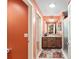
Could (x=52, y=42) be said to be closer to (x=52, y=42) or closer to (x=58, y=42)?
(x=52, y=42)

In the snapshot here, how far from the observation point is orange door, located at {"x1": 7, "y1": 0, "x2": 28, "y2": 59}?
13.6ft

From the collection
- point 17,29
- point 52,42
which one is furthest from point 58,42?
point 17,29

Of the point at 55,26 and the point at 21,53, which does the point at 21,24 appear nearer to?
the point at 21,53

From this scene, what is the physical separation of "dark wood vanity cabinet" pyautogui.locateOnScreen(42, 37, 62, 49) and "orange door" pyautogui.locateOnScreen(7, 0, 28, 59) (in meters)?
4.85

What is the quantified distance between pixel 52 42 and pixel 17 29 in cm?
521

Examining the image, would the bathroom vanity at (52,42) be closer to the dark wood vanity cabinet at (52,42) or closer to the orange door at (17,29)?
the dark wood vanity cabinet at (52,42)

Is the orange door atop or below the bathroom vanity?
atop

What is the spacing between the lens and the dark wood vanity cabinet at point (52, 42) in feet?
29.6

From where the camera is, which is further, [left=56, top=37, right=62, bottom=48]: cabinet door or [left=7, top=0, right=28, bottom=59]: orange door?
[left=56, top=37, right=62, bottom=48]: cabinet door

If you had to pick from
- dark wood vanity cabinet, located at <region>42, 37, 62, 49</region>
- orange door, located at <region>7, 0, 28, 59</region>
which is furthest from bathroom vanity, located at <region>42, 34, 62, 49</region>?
orange door, located at <region>7, 0, 28, 59</region>

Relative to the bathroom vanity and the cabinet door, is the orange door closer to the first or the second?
the bathroom vanity
